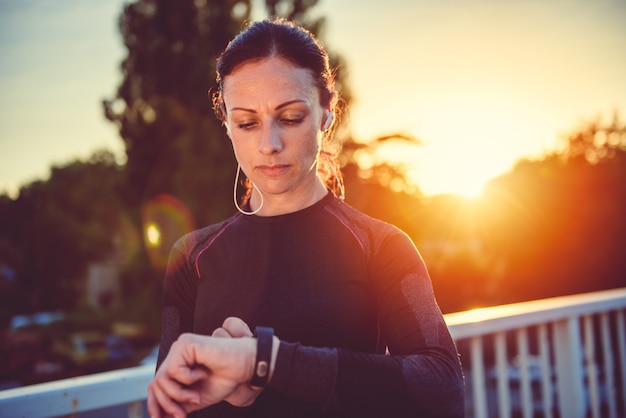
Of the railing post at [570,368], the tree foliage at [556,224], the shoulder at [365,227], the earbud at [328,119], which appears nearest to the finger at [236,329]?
the shoulder at [365,227]

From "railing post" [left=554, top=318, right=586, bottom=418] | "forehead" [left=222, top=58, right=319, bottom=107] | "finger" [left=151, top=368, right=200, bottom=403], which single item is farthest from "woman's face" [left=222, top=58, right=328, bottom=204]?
"railing post" [left=554, top=318, right=586, bottom=418]

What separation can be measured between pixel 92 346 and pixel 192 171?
1127 centimetres

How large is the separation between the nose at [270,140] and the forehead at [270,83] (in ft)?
0.20

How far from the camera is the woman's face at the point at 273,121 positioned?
3.76ft

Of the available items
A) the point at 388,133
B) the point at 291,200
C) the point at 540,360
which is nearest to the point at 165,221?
the point at 388,133

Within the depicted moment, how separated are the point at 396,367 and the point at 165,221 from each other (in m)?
11.6

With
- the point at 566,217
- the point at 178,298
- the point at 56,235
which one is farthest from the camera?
the point at 56,235

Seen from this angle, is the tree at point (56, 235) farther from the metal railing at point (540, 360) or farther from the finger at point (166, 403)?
the finger at point (166, 403)

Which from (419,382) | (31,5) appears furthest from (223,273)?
(31,5)

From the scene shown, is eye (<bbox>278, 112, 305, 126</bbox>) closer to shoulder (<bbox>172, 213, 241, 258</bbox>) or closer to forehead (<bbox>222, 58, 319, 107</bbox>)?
forehead (<bbox>222, 58, 319, 107</bbox>)

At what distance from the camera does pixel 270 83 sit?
3.77 feet

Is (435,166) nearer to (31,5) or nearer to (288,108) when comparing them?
(288,108)

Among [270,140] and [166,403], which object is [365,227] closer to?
[270,140]

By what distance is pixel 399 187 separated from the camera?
30.5ft
